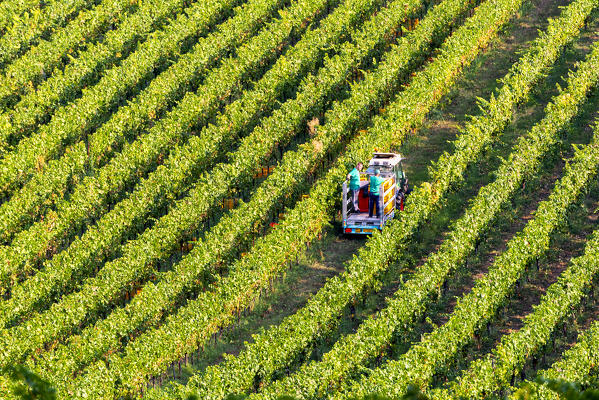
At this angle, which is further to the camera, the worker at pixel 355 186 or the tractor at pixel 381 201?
the tractor at pixel 381 201

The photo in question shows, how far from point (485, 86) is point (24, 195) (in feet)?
63.9

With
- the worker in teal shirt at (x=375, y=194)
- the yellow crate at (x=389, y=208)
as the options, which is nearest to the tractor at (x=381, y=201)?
the yellow crate at (x=389, y=208)

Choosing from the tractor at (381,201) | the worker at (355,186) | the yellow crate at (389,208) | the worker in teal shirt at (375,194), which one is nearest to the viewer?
the worker in teal shirt at (375,194)

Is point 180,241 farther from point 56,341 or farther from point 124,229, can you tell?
point 56,341

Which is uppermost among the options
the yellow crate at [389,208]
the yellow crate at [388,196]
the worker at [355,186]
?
the worker at [355,186]

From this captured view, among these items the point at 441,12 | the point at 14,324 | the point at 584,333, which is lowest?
the point at 584,333

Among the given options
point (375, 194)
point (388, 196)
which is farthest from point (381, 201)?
point (388, 196)

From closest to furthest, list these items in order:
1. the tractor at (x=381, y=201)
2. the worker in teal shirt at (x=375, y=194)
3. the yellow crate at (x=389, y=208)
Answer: the worker in teal shirt at (x=375, y=194)
the tractor at (x=381, y=201)
the yellow crate at (x=389, y=208)

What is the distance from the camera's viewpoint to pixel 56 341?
31.0 m

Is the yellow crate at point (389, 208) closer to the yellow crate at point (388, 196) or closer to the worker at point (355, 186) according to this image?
the yellow crate at point (388, 196)

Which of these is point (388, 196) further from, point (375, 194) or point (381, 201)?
point (375, 194)

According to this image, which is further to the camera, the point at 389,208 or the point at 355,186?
the point at 389,208

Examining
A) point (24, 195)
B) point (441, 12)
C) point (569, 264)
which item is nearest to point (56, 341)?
point (24, 195)

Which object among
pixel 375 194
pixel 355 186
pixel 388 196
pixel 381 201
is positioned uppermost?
pixel 355 186
